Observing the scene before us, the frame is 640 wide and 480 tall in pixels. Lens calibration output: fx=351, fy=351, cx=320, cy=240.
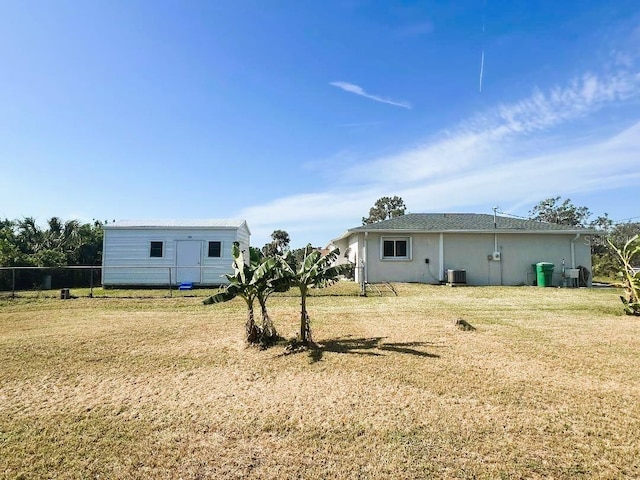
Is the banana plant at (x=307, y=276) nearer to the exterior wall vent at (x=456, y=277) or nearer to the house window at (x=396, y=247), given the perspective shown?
the house window at (x=396, y=247)

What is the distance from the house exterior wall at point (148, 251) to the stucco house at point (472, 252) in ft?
23.1

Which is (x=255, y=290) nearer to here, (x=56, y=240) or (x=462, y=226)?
(x=462, y=226)


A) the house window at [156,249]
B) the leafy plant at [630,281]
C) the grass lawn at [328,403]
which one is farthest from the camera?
the house window at [156,249]

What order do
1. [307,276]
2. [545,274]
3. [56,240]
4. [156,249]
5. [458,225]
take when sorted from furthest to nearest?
[56,240], [458,225], [156,249], [545,274], [307,276]

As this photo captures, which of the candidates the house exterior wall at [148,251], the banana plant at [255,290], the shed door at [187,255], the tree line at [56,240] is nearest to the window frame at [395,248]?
the house exterior wall at [148,251]

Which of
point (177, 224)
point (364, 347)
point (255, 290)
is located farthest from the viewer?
point (177, 224)

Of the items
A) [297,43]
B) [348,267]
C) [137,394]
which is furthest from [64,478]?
[297,43]

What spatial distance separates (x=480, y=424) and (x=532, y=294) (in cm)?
1247

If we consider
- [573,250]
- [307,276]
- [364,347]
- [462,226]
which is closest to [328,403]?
[364,347]

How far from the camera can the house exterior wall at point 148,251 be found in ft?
59.1

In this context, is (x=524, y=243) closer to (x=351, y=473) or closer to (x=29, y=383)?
(x=351, y=473)

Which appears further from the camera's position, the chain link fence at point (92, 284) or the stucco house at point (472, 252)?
the stucco house at point (472, 252)

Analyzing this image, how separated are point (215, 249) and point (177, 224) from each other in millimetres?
2558

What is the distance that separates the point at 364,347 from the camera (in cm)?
652
